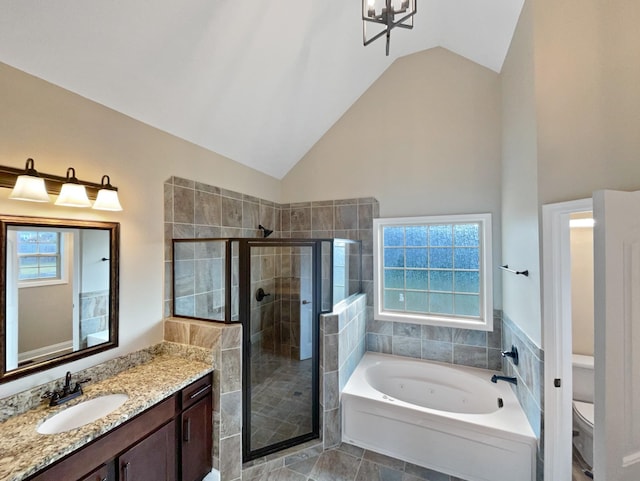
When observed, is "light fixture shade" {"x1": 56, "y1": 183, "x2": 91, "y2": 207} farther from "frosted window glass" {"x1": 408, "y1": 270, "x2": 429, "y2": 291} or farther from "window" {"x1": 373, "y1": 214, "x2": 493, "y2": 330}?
"frosted window glass" {"x1": 408, "y1": 270, "x2": 429, "y2": 291}

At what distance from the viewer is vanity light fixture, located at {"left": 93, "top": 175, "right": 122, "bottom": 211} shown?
5.17ft

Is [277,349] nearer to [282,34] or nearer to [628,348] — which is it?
[628,348]

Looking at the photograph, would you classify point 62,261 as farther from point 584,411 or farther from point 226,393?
point 584,411

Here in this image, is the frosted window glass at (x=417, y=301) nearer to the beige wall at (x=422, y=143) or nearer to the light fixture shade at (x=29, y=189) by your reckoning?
the beige wall at (x=422, y=143)

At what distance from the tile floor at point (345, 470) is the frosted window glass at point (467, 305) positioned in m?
1.49

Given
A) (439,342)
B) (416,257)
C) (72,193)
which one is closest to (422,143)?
(416,257)

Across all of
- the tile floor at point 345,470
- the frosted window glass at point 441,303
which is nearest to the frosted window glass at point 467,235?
the frosted window glass at point 441,303

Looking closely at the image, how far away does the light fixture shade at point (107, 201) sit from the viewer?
1574 millimetres

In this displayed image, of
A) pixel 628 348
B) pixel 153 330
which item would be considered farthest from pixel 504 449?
pixel 153 330

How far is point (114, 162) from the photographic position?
1.74 m

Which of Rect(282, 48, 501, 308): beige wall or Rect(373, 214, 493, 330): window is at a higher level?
Rect(282, 48, 501, 308): beige wall

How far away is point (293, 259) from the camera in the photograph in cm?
253

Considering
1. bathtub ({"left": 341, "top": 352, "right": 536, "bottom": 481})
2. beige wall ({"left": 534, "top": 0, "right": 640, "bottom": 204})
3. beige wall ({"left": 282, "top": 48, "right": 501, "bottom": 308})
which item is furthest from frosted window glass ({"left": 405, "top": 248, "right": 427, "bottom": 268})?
beige wall ({"left": 534, "top": 0, "right": 640, "bottom": 204})

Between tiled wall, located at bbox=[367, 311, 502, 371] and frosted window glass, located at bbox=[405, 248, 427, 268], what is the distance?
0.72 m
